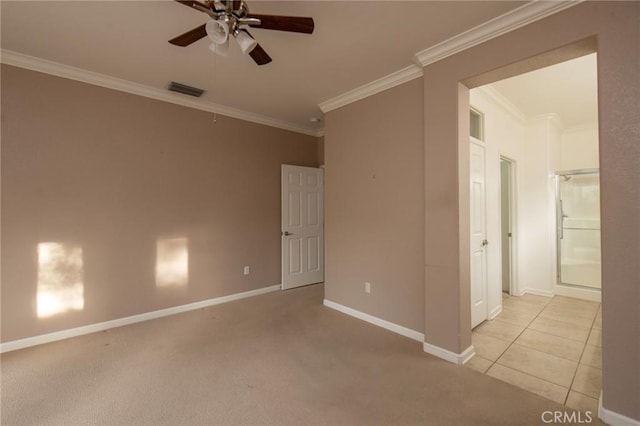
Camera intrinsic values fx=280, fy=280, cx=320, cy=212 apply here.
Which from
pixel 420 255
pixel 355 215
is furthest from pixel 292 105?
pixel 420 255

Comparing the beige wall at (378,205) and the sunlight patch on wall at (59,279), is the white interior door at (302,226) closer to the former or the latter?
the beige wall at (378,205)

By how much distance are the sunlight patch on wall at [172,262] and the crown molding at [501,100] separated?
12.9 ft

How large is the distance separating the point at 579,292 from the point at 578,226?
109 cm

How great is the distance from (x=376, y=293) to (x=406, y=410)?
4.71ft

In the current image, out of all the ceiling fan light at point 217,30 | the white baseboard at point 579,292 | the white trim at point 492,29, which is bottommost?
the white baseboard at point 579,292

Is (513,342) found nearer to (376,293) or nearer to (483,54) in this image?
(376,293)

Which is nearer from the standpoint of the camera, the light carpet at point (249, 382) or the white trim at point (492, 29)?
the light carpet at point (249, 382)

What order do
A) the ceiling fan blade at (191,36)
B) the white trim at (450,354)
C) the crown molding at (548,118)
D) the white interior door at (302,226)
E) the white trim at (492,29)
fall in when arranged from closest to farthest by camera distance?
the ceiling fan blade at (191,36), the white trim at (492,29), the white trim at (450,354), the crown molding at (548,118), the white interior door at (302,226)

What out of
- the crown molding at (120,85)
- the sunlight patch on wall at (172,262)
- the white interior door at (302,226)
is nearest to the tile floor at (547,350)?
the white interior door at (302,226)

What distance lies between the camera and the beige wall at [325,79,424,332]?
2.83 meters

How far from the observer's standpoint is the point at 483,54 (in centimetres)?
222

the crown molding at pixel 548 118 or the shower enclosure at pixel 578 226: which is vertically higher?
the crown molding at pixel 548 118

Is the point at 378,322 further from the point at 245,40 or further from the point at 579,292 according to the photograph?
the point at 579,292

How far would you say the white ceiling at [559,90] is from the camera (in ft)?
9.35
